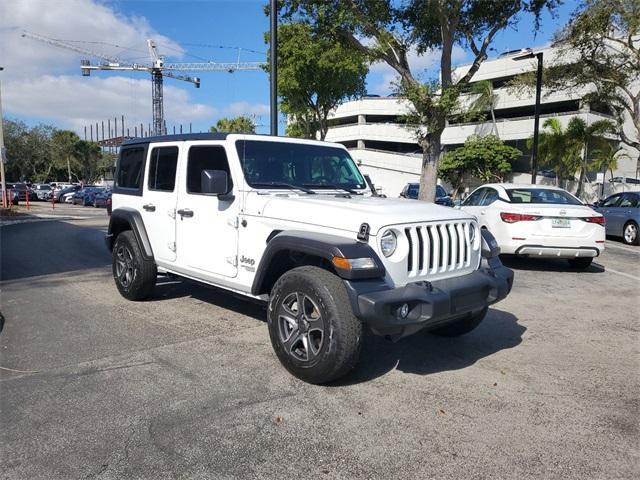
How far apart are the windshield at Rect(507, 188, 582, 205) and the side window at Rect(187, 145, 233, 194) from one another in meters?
6.02

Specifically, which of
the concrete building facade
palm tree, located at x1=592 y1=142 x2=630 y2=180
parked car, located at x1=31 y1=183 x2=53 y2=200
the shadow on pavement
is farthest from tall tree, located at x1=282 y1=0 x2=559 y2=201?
parked car, located at x1=31 y1=183 x2=53 y2=200

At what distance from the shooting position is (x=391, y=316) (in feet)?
11.6

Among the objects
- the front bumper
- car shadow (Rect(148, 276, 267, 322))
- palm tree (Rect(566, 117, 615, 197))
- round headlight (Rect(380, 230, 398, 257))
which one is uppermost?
palm tree (Rect(566, 117, 615, 197))

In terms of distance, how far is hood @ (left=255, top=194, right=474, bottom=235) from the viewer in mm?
3842

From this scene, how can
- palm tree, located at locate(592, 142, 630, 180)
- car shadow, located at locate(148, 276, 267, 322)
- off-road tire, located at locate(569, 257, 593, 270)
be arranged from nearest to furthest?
1. car shadow, located at locate(148, 276, 267, 322)
2. off-road tire, located at locate(569, 257, 593, 270)
3. palm tree, located at locate(592, 142, 630, 180)

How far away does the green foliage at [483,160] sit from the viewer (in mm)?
38375

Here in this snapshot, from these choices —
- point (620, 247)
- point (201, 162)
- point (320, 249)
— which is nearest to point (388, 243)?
point (320, 249)

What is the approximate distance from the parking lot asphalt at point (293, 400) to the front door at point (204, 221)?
75 centimetres

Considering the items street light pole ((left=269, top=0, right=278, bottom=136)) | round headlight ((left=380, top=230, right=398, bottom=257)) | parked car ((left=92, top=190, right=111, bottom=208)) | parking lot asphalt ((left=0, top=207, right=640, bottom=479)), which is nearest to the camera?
parking lot asphalt ((left=0, top=207, right=640, bottom=479))

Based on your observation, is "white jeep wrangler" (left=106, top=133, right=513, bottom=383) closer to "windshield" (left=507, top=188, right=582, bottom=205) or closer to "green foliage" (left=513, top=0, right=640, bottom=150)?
"windshield" (left=507, top=188, right=582, bottom=205)

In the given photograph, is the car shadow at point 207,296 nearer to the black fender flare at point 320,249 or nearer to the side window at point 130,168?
the side window at point 130,168

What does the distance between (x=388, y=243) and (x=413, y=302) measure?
473 millimetres

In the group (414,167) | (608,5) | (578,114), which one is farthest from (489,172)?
(608,5)

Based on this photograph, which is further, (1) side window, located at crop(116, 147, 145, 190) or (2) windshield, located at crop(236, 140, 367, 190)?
(1) side window, located at crop(116, 147, 145, 190)
